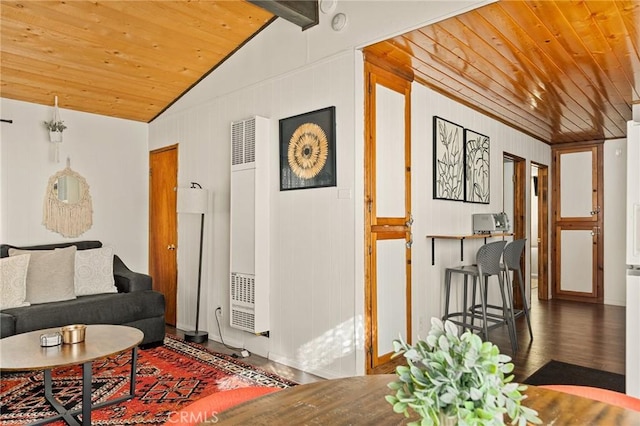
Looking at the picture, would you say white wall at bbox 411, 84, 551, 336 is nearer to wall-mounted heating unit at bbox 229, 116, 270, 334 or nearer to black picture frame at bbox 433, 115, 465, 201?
black picture frame at bbox 433, 115, 465, 201

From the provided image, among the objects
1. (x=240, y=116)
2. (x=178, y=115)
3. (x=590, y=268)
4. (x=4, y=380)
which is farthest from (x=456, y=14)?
(x=590, y=268)

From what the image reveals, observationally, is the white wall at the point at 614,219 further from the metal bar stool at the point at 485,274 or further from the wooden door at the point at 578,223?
the metal bar stool at the point at 485,274

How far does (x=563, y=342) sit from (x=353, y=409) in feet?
13.1

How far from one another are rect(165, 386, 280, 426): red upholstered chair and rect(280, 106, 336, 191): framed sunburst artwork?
2.14 meters

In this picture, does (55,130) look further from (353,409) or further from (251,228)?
(353,409)

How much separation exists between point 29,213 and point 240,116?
7.99 ft

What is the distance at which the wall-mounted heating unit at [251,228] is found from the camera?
3713 mm

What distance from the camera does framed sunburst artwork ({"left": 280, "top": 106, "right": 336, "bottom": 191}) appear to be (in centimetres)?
333

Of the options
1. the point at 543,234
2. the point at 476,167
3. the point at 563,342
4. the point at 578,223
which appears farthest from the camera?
the point at 543,234

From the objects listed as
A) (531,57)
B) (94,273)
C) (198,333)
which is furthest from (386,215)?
(94,273)

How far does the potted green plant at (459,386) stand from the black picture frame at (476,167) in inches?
157

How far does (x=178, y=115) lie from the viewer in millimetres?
4957

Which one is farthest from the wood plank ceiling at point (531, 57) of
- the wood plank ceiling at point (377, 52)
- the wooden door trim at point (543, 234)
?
the wooden door trim at point (543, 234)

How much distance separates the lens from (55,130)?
460cm
